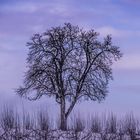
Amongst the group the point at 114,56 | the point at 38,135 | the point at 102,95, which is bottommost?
the point at 38,135

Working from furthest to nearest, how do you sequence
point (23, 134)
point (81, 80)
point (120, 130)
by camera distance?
1. point (81, 80)
2. point (120, 130)
3. point (23, 134)

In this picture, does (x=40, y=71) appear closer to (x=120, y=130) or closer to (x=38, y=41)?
(x=38, y=41)

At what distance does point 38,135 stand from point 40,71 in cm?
1452

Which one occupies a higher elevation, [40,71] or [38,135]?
[40,71]

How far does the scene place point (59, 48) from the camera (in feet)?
133

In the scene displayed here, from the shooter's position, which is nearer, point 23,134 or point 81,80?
point 23,134

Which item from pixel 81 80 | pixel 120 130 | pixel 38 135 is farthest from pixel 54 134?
pixel 81 80

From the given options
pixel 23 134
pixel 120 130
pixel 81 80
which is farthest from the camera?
pixel 81 80

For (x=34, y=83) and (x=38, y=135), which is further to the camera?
(x=34, y=83)

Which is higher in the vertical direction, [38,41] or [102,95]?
[38,41]

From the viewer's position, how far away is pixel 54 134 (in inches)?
1078

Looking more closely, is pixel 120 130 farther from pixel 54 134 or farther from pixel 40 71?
pixel 40 71

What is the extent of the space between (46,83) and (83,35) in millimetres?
4400

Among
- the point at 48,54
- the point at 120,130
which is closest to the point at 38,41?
the point at 48,54
